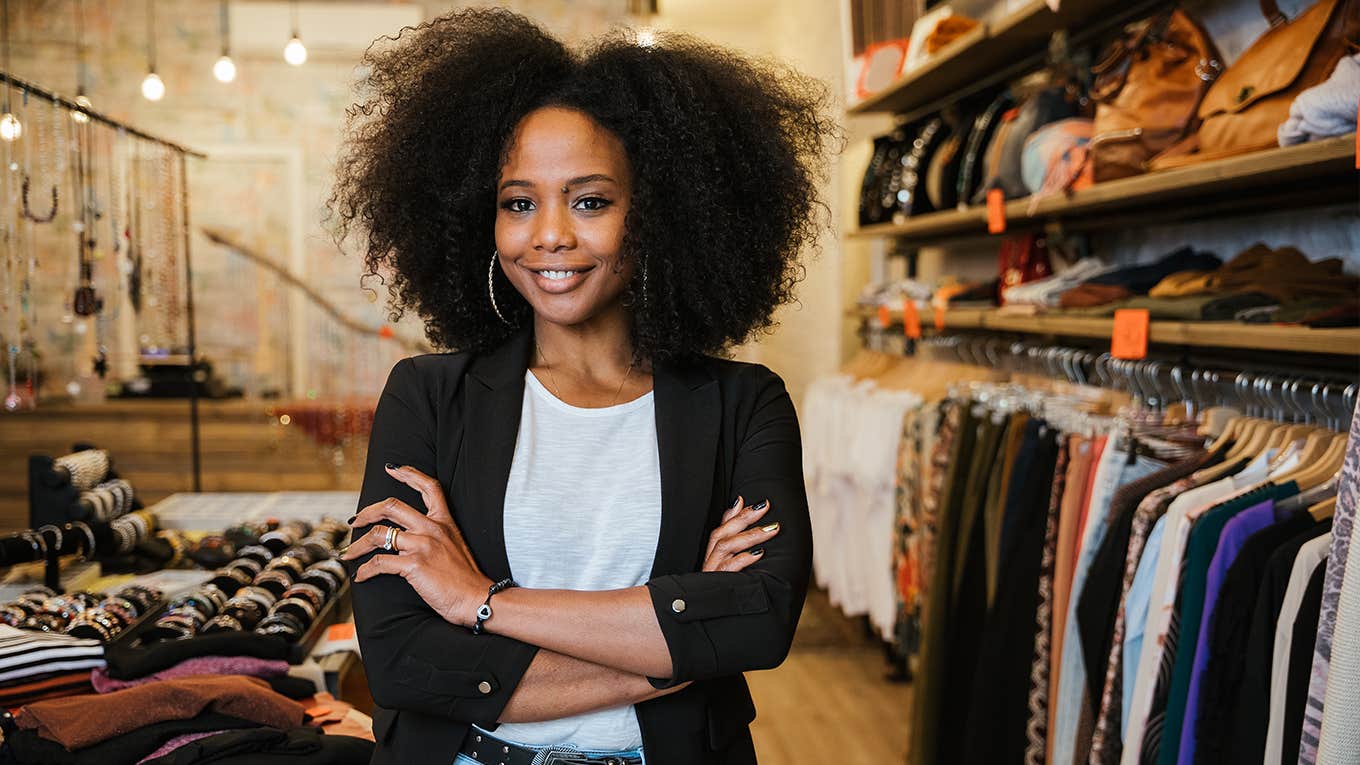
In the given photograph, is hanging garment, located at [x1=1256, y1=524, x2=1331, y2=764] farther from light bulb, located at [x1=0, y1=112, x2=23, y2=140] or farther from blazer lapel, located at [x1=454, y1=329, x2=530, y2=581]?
light bulb, located at [x1=0, y1=112, x2=23, y2=140]

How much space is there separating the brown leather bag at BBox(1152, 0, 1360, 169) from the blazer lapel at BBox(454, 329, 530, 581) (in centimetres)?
143

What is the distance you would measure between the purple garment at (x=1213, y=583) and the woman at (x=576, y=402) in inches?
29.9

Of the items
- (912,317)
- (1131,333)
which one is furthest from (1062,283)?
(912,317)

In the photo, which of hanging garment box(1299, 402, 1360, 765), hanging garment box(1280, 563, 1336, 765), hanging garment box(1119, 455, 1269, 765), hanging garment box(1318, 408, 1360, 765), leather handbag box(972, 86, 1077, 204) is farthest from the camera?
leather handbag box(972, 86, 1077, 204)

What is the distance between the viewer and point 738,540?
142 cm

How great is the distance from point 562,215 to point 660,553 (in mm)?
444

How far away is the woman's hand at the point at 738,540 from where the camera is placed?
141 centimetres

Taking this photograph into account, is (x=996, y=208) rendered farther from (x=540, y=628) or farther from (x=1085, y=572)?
(x=540, y=628)

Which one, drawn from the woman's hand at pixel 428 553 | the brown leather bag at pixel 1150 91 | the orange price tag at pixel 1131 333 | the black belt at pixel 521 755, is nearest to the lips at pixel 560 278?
the woman's hand at pixel 428 553

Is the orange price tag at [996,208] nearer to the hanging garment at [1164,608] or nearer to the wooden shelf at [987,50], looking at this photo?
the wooden shelf at [987,50]

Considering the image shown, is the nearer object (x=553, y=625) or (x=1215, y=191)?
(x=553, y=625)

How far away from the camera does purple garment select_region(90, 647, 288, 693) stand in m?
1.86

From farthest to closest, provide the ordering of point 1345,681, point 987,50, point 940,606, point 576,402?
point 987,50 → point 940,606 → point 576,402 → point 1345,681

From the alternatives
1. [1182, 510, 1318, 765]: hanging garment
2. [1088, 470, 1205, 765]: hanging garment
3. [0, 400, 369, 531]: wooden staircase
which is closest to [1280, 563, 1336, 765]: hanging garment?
[1182, 510, 1318, 765]: hanging garment
